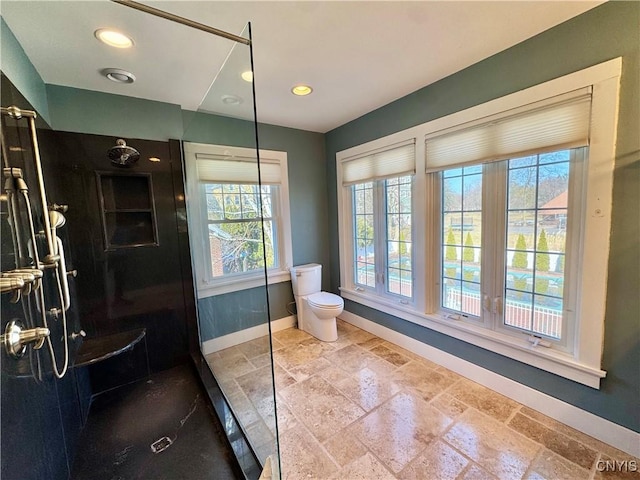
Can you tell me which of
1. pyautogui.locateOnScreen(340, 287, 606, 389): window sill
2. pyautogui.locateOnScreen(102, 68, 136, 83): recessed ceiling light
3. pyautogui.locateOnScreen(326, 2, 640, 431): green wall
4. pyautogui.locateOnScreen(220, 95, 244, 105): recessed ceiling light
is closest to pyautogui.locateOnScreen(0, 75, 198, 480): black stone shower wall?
pyautogui.locateOnScreen(102, 68, 136, 83): recessed ceiling light

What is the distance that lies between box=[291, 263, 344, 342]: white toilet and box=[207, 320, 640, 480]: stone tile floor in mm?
465

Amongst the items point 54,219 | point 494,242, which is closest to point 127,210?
point 54,219

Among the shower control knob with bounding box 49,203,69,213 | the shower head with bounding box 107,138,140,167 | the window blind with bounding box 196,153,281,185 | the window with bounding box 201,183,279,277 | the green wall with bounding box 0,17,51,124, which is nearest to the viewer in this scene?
the green wall with bounding box 0,17,51,124

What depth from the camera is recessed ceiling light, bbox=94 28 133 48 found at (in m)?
1.51

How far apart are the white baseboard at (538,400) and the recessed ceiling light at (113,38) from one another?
10.3 ft

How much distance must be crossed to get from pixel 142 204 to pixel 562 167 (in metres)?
3.17

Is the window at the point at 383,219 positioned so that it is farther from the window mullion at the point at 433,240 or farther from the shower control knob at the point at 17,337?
the shower control knob at the point at 17,337

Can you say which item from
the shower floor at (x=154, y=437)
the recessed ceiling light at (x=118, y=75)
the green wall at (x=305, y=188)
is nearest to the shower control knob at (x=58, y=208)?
the recessed ceiling light at (x=118, y=75)

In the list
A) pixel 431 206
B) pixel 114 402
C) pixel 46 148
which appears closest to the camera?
pixel 46 148

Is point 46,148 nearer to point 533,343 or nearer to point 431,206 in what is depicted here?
point 431,206

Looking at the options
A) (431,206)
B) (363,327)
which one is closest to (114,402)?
(363,327)

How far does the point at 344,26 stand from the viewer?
1515 millimetres

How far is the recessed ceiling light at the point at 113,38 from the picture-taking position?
1.51 m

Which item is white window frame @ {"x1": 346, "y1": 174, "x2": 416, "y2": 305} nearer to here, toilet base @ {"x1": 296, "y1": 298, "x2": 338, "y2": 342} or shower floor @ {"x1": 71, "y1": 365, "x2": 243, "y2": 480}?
toilet base @ {"x1": 296, "y1": 298, "x2": 338, "y2": 342}
